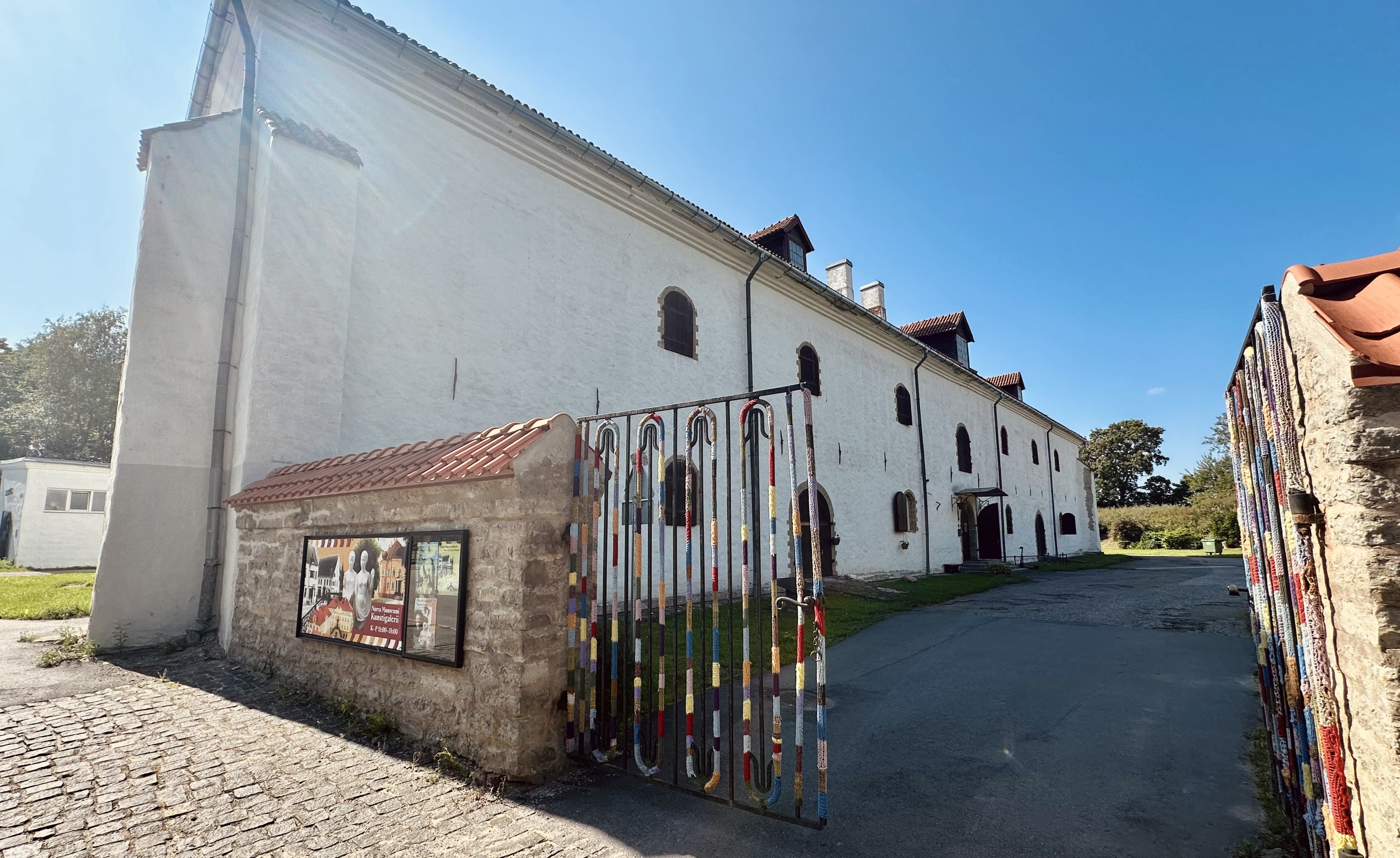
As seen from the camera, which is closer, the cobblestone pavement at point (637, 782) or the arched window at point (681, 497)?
the cobblestone pavement at point (637, 782)

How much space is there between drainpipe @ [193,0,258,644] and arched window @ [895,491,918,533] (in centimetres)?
1525

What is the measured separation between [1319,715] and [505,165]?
10297 millimetres

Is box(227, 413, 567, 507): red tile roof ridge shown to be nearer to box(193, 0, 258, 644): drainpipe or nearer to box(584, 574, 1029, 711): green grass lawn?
box(193, 0, 258, 644): drainpipe

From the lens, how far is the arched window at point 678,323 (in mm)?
11885

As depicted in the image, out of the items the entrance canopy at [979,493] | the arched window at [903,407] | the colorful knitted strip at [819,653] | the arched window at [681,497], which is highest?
the arched window at [903,407]

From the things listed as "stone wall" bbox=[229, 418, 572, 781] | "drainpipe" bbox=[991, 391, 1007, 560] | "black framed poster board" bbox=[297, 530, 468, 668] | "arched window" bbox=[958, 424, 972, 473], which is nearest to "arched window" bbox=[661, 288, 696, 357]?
"black framed poster board" bbox=[297, 530, 468, 668]

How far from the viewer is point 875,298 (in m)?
20.8

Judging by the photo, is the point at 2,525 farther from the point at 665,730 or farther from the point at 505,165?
the point at 665,730

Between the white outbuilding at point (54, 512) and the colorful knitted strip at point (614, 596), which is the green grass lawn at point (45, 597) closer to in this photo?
the white outbuilding at point (54, 512)

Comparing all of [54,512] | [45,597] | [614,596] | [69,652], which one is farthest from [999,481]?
[54,512]

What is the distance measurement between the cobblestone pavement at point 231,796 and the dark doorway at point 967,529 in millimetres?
20419

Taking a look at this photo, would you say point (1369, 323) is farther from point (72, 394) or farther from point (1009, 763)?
point (72, 394)

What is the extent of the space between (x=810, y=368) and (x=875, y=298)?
270 inches

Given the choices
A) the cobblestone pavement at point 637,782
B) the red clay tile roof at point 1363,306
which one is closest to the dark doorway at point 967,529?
the cobblestone pavement at point 637,782
